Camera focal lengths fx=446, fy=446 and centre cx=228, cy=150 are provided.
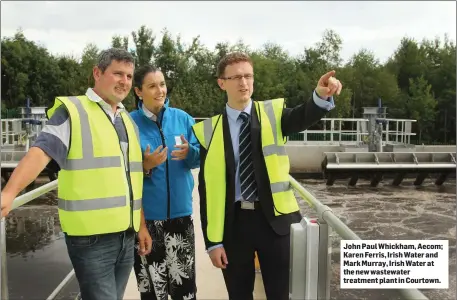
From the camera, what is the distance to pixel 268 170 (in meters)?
1.81

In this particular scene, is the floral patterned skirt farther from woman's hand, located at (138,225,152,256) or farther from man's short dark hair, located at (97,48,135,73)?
man's short dark hair, located at (97,48,135,73)

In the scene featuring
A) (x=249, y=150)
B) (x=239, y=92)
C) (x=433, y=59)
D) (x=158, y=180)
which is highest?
(x=433, y=59)

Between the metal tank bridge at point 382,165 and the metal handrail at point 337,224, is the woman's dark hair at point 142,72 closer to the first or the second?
the metal handrail at point 337,224

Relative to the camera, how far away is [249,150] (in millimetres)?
1850

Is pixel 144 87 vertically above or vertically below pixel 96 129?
above

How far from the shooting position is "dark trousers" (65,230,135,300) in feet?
5.16

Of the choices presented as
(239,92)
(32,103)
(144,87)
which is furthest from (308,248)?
(32,103)

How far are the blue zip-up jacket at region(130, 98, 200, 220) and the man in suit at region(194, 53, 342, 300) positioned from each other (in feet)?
0.96

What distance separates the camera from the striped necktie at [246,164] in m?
1.83

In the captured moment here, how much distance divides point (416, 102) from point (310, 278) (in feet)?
65.5

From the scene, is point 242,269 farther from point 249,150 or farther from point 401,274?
point 401,274

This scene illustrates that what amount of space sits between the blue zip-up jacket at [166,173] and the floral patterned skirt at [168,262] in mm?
59

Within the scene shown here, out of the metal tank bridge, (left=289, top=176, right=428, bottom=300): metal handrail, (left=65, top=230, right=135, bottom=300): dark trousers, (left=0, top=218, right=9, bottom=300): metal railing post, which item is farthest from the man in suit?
the metal tank bridge

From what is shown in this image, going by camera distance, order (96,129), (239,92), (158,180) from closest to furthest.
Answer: (96,129), (239,92), (158,180)
